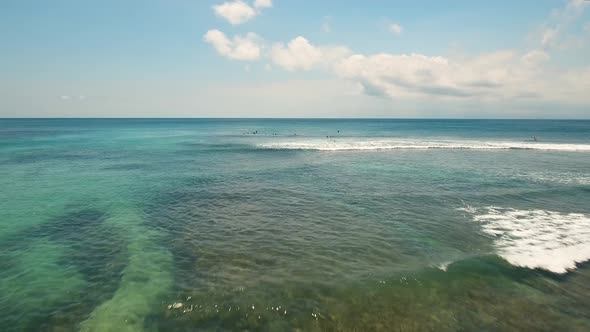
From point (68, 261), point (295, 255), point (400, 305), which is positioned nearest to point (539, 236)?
point (400, 305)

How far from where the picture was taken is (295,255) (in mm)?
14875

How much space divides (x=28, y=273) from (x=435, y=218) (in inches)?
878

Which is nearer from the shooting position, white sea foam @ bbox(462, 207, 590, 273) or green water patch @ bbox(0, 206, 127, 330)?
green water patch @ bbox(0, 206, 127, 330)

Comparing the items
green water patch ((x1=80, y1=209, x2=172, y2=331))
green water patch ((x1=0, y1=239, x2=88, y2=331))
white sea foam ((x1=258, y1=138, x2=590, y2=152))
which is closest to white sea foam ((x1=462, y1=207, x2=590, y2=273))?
green water patch ((x1=80, y1=209, x2=172, y2=331))

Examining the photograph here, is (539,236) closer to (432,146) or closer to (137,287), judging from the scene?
(137,287)

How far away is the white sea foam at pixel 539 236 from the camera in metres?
14.4

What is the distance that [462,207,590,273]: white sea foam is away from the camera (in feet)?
47.3

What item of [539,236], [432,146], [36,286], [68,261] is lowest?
[36,286]

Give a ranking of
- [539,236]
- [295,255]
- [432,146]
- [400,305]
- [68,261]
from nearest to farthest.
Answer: [400,305]
[68,261]
[295,255]
[539,236]
[432,146]

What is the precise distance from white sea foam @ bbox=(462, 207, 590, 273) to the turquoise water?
11cm

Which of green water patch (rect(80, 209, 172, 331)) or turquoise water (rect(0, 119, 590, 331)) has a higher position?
turquoise water (rect(0, 119, 590, 331))

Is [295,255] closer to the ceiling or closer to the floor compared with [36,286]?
closer to the ceiling

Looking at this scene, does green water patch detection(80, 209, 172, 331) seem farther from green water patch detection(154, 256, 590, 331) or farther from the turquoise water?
green water patch detection(154, 256, 590, 331)

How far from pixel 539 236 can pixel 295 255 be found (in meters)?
14.0
